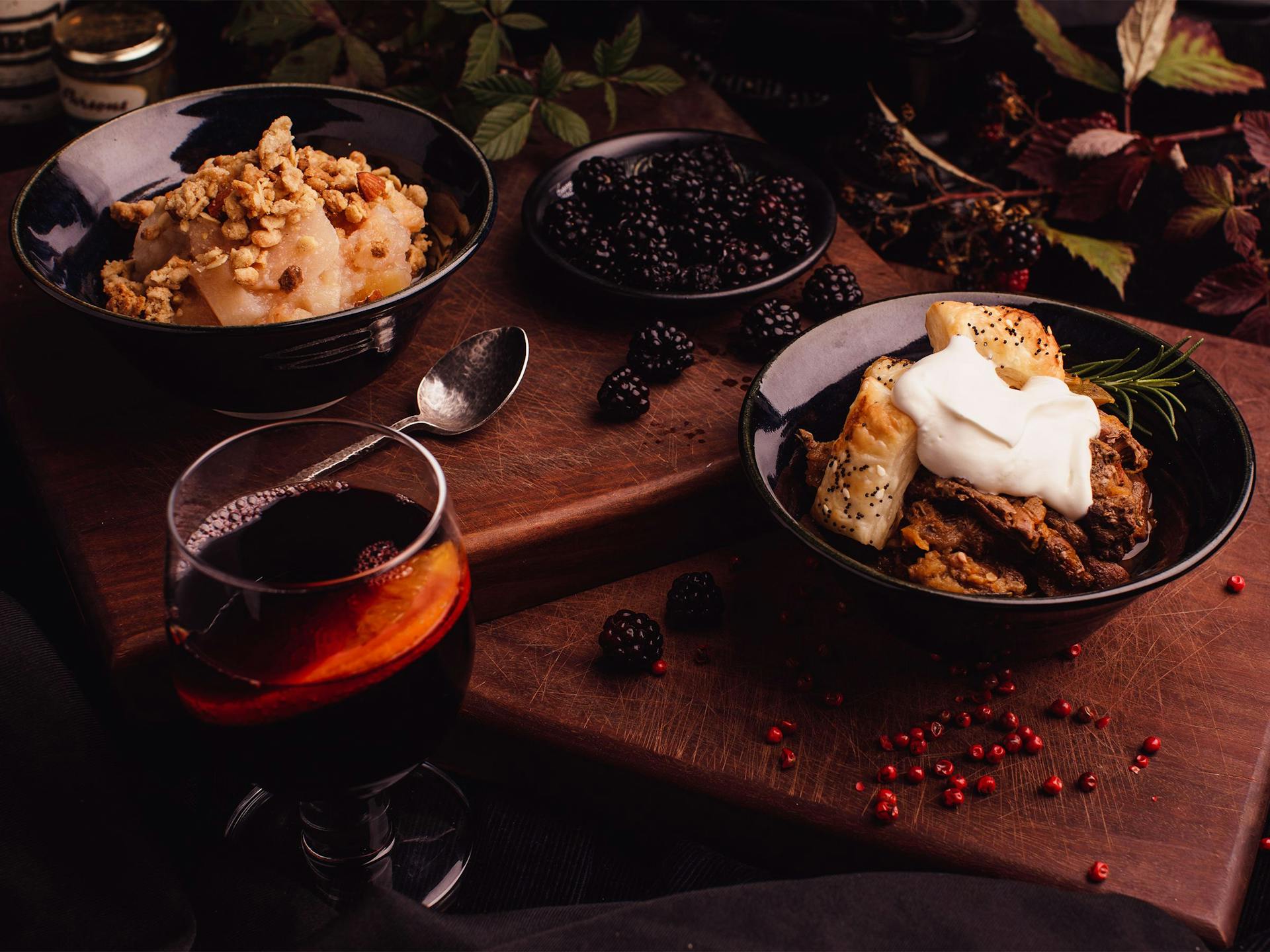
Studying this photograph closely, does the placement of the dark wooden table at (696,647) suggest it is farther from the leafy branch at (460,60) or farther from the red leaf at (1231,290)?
the leafy branch at (460,60)

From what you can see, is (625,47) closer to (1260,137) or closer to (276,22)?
(276,22)

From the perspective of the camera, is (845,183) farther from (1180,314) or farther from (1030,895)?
(1030,895)

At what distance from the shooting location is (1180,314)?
270 centimetres

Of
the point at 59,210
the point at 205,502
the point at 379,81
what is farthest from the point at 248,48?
the point at 205,502

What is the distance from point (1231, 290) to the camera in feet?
8.30

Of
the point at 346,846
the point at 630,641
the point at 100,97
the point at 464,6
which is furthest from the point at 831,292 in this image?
the point at 100,97

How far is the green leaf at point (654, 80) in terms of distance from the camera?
8.45 feet

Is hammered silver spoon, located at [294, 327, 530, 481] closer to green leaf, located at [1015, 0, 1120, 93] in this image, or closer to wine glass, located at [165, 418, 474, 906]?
wine glass, located at [165, 418, 474, 906]

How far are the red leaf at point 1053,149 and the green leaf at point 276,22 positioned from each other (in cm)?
165

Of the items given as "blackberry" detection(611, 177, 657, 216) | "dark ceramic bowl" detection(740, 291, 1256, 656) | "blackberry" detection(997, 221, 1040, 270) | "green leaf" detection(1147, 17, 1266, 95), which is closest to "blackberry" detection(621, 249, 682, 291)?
"blackberry" detection(611, 177, 657, 216)

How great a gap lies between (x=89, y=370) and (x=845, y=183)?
1780mm

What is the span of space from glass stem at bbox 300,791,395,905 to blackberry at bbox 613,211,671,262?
3.59 ft

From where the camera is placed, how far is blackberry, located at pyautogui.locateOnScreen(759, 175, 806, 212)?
236cm

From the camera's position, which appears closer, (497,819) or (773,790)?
(773,790)
